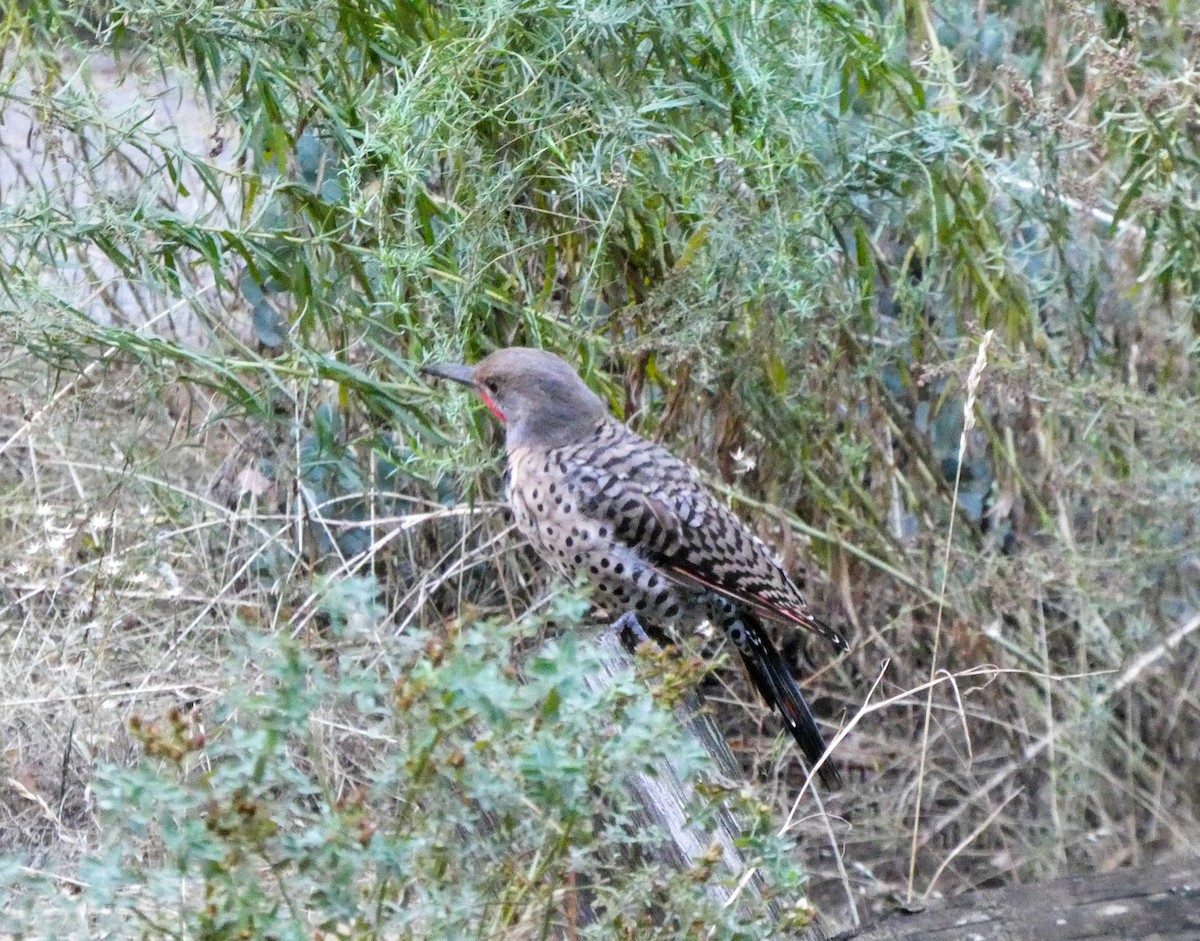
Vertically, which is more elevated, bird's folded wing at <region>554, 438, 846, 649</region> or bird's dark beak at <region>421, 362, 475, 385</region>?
bird's dark beak at <region>421, 362, 475, 385</region>

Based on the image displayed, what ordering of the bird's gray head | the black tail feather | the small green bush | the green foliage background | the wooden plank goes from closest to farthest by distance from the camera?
the small green bush, the wooden plank, the green foliage background, the bird's gray head, the black tail feather

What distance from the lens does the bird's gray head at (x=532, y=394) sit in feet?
11.4

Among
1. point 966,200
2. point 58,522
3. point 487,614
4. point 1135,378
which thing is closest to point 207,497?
point 58,522

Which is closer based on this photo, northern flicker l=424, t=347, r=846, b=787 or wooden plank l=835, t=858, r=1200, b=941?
wooden plank l=835, t=858, r=1200, b=941

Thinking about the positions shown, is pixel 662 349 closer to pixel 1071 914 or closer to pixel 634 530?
pixel 634 530

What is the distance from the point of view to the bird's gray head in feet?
11.4

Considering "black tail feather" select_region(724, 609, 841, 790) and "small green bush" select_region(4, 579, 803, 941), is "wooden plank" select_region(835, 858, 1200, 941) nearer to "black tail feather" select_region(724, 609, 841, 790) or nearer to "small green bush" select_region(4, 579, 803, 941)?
"small green bush" select_region(4, 579, 803, 941)

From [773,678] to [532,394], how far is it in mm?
877

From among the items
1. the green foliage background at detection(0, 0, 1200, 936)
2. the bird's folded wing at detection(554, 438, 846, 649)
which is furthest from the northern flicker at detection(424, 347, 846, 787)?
the green foliage background at detection(0, 0, 1200, 936)

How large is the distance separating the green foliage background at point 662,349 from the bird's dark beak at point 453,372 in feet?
0.22

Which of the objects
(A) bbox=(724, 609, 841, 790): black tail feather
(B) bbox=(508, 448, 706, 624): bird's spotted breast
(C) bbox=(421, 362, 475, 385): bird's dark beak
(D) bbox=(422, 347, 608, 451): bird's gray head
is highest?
(C) bbox=(421, 362, 475, 385): bird's dark beak

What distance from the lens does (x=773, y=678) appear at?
3.77 metres

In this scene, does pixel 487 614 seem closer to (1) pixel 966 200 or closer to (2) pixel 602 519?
(2) pixel 602 519

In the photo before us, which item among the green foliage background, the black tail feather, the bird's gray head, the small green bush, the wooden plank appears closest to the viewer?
the small green bush
